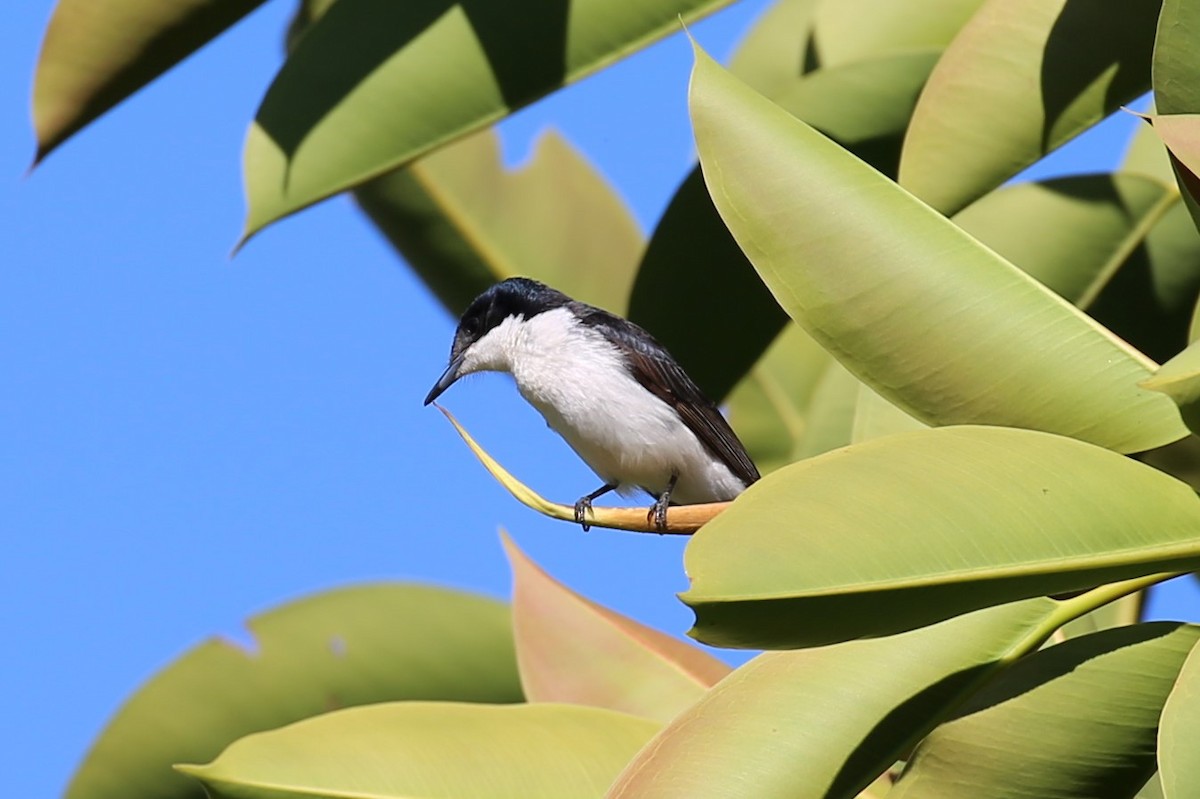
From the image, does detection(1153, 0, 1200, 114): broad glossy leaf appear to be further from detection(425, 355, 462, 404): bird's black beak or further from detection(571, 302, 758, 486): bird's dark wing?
detection(425, 355, 462, 404): bird's black beak

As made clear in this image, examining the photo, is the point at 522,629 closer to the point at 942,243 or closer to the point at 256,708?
the point at 256,708

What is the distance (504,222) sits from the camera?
14.8 feet

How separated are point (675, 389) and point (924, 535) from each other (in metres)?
2.74

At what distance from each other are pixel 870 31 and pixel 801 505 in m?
2.47

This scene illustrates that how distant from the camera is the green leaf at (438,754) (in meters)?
2.44

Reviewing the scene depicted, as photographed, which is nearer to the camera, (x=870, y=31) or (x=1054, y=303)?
(x=1054, y=303)

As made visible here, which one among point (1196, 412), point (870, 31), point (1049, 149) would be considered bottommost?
point (1196, 412)

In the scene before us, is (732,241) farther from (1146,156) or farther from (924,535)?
(924,535)

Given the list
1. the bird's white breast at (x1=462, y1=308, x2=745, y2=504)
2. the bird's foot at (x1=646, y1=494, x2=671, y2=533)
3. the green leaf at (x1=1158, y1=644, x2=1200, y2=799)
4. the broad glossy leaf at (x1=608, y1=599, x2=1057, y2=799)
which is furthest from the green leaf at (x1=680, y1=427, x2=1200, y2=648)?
the bird's white breast at (x1=462, y1=308, x2=745, y2=504)

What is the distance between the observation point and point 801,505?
167 centimetres

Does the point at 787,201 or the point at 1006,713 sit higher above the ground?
the point at 787,201

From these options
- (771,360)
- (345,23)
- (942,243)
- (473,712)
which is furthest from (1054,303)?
(771,360)

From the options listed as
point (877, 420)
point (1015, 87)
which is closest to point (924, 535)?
point (877, 420)

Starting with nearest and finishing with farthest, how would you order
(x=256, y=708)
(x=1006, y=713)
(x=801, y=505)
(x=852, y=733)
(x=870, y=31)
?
1. (x=801, y=505)
2. (x=852, y=733)
3. (x=1006, y=713)
4. (x=256, y=708)
5. (x=870, y=31)
